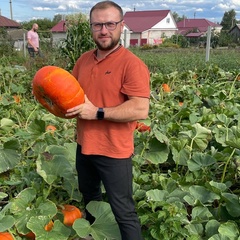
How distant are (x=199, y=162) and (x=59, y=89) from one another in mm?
1258

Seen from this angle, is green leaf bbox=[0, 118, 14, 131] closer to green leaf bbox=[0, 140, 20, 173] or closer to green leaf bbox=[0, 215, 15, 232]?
green leaf bbox=[0, 140, 20, 173]

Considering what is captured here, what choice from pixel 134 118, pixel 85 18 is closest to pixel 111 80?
pixel 134 118

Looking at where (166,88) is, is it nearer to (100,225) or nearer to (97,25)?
(100,225)

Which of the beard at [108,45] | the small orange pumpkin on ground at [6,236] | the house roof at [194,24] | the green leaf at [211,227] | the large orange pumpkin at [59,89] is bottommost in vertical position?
the house roof at [194,24]

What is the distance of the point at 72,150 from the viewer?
316 cm

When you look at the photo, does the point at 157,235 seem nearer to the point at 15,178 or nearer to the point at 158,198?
the point at 158,198

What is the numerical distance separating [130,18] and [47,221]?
60.5m

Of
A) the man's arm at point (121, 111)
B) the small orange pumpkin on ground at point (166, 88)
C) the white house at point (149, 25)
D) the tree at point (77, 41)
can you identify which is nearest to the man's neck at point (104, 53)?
the man's arm at point (121, 111)

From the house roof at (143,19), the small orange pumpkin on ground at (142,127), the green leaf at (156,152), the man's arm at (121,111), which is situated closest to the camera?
the man's arm at (121,111)

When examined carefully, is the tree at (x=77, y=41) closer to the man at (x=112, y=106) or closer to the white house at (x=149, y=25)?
the man at (x=112, y=106)

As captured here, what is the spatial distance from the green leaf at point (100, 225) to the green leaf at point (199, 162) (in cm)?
74

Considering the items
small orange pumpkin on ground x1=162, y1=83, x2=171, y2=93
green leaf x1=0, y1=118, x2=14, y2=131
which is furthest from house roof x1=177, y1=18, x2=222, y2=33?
green leaf x1=0, y1=118, x2=14, y2=131

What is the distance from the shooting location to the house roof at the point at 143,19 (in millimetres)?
55941

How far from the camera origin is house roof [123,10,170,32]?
5594 centimetres
